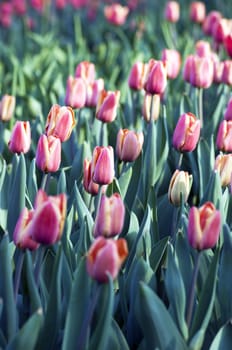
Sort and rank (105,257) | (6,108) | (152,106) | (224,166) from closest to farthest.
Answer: (105,257), (224,166), (152,106), (6,108)

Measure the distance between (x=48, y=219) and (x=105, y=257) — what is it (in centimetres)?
13

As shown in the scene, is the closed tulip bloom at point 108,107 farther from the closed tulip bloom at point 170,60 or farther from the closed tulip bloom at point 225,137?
the closed tulip bloom at point 170,60

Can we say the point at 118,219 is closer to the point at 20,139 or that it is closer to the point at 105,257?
the point at 105,257

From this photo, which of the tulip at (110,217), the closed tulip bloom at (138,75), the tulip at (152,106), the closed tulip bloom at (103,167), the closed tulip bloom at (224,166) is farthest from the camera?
the closed tulip bloom at (138,75)

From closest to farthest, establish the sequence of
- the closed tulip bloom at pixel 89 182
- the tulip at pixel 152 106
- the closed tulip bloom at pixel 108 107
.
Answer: the closed tulip bloom at pixel 89 182, the closed tulip bloom at pixel 108 107, the tulip at pixel 152 106

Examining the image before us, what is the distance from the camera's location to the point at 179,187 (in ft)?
5.55

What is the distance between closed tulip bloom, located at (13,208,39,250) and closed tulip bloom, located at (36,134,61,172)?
1.14 ft

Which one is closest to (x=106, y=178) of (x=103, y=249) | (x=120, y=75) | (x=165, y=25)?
(x=103, y=249)

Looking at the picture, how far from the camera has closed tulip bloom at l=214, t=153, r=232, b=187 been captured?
1.80 m

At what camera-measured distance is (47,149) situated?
1.68 m

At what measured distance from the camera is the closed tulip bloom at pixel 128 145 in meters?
1.87

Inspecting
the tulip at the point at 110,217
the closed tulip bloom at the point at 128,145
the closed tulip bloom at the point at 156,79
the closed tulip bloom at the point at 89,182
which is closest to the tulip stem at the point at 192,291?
the tulip at the point at 110,217

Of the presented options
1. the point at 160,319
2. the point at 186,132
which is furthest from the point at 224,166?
the point at 160,319

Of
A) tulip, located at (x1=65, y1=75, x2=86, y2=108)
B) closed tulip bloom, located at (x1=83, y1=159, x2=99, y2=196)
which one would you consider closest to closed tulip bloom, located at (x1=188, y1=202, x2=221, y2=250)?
closed tulip bloom, located at (x1=83, y1=159, x2=99, y2=196)
